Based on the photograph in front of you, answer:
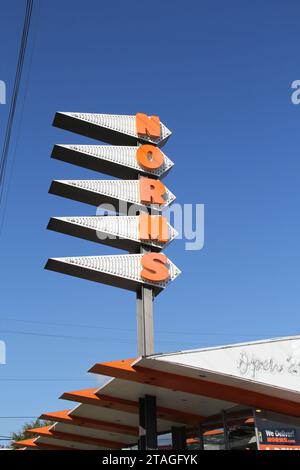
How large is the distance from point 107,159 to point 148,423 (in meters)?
12.1

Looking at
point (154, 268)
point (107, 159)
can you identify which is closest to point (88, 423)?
point (154, 268)

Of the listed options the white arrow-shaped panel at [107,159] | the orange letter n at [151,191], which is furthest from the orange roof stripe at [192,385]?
the white arrow-shaped panel at [107,159]

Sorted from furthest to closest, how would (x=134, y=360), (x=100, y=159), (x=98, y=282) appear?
(x=100, y=159), (x=98, y=282), (x=134, y=360)

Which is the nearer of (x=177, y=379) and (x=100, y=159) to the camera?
(x=177, y=379)

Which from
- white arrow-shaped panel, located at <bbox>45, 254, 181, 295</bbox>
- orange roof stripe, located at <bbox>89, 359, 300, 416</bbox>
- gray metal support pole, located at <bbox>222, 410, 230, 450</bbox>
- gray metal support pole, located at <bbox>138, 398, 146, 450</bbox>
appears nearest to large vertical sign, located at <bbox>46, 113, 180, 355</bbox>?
white arrow-shaped panel, located at <bbox>45, 254, 181, 295</bbox>

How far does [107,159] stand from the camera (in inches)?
1064

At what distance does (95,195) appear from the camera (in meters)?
26.1

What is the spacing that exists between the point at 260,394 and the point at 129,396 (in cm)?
530

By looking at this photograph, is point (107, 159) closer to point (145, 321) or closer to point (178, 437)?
point (145, 321)

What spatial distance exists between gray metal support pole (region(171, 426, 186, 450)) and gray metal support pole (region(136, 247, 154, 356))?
4473mm

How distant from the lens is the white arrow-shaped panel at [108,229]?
24.9 m

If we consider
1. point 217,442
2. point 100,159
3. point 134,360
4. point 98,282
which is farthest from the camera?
point 100,159
